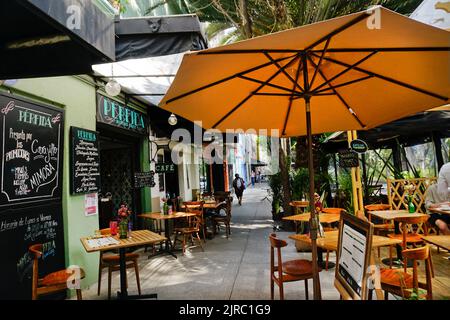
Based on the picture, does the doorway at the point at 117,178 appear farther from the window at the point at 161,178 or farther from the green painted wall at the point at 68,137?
the green painted wall at the point at 68,137

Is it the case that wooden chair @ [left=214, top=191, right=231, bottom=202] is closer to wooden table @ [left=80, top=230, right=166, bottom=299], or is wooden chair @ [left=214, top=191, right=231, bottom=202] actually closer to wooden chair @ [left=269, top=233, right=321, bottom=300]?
wooden table @ [left=80, top=230, right=166, bottom=299]

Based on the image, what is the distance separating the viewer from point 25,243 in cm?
355

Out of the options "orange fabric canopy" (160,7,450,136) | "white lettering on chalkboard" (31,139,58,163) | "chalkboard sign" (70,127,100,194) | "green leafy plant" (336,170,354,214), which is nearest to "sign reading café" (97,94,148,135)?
"chalkboard sign" (70,127,100,194)

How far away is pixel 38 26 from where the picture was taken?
2.28 m

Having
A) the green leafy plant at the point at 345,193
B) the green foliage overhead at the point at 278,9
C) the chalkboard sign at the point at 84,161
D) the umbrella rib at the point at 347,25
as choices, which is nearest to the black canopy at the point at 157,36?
the chalkboard sign at the point at 84,161

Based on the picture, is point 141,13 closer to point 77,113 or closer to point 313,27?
point 77,113

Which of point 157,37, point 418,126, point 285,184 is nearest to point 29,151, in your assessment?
point 157,37

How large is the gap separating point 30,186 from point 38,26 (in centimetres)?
216

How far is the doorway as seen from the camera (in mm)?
7484

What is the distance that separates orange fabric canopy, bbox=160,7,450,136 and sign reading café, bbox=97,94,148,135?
3.28 meters

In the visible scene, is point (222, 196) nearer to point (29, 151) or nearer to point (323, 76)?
point (29, 151)

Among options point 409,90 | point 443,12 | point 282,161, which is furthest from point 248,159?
point 409,90

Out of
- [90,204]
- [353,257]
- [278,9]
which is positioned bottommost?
[353,257]

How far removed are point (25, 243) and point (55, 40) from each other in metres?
2.54
